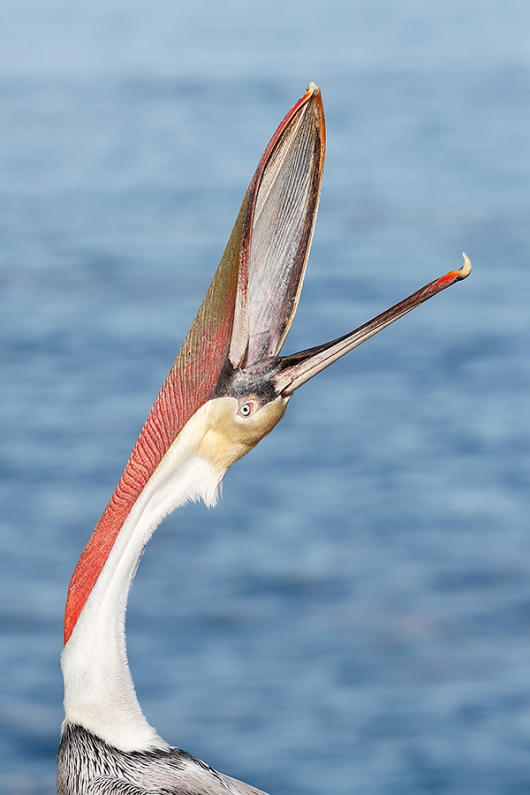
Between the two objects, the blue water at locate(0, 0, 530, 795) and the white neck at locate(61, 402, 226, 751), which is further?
the blue water at locate(0, 0, 530, 795)

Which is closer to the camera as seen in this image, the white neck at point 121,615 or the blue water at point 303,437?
the white neck at point 121,615

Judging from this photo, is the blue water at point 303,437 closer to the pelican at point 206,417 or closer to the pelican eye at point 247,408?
the pelican at point 206,417

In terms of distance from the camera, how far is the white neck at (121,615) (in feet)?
9.87

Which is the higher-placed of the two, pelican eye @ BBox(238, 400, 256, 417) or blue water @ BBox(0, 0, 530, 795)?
blue water @ BBox(0, 0, 530, 795)

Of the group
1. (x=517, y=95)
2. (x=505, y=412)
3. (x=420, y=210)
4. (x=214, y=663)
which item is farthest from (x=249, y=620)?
(x=517, y=95)

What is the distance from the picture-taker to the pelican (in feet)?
9.38

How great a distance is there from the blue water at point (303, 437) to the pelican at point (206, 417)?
85.6 inches

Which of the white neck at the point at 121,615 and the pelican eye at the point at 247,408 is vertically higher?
the pelican eye at the point at 247,408

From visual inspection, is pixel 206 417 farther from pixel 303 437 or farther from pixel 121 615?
pixel 303 437

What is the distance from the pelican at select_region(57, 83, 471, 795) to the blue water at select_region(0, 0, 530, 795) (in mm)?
2174

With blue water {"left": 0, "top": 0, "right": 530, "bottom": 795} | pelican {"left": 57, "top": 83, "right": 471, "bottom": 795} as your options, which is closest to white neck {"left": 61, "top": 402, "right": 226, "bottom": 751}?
pelican {"left": 57, "top": 83, "right": 471, "bottom": 795}

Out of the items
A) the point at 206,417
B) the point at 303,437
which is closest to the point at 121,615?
the point at 206,417

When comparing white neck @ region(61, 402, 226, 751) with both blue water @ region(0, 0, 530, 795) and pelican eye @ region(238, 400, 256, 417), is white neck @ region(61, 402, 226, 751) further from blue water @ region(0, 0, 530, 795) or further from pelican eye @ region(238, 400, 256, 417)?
blue water @ region(0, 0, 530, 795)

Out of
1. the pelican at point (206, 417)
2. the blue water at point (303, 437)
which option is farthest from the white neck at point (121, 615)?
the blue water at point (303, 437)
